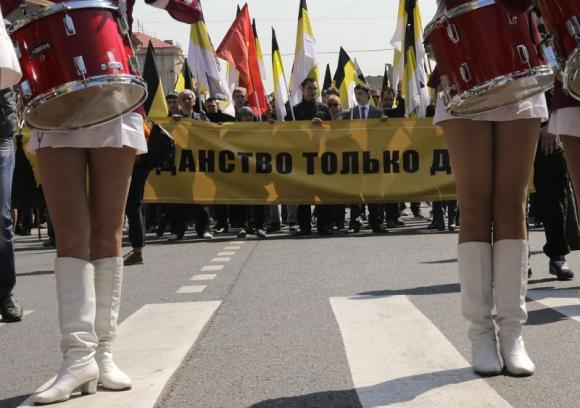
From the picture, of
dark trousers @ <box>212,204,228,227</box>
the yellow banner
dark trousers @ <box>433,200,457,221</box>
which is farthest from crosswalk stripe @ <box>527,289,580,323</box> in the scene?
dark trousers @ <box>212,204,228,227</box>

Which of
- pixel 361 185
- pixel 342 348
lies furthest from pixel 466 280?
pixel 361 185

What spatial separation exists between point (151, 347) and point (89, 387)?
125 cm

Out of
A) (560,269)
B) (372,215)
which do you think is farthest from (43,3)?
(372,215)

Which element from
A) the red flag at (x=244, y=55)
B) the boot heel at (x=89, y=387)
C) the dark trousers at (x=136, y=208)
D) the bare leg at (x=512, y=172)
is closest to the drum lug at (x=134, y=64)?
the boot heel at (x=89, y=387)

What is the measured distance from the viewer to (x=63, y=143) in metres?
4.66

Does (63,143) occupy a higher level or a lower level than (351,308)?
higher

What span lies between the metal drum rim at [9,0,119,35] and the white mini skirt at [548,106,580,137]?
2018 millimetres

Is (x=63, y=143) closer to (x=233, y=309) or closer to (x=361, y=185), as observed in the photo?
(x=233, y=309)

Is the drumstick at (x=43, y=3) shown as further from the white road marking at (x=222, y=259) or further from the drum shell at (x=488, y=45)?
the white road marking at (x=222, y=259)

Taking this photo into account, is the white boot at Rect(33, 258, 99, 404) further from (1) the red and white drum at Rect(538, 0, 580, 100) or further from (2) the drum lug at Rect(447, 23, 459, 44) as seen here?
(1) the red and white drum at Rect(538, 0, 580, 100)

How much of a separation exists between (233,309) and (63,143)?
10.1ft

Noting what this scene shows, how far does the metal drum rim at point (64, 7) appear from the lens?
15.0 ft

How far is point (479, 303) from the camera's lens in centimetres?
492

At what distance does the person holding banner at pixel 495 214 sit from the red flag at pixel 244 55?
1722 centimetres
